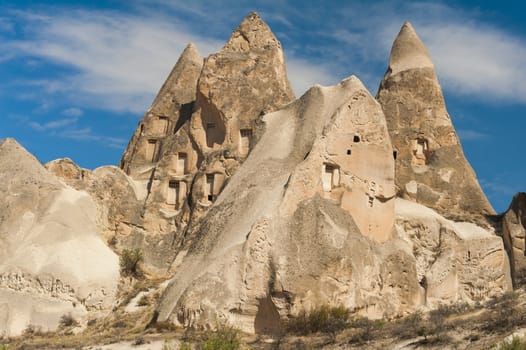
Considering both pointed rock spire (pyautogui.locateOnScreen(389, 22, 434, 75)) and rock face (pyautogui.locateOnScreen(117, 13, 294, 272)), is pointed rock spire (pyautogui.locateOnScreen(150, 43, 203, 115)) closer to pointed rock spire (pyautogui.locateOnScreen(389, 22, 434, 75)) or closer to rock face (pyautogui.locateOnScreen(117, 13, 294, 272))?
rock face (pyautogui.locateOnScreen(117, 13, 294, 272))

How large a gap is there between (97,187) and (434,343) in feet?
56.2

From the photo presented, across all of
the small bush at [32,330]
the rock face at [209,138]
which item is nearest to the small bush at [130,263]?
the rock face at [209,138]

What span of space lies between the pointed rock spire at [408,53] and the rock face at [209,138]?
4447 mm

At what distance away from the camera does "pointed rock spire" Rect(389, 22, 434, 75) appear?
1473 inches

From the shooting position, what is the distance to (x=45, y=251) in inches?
1214

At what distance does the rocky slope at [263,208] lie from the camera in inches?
1004

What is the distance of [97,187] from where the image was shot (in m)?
34.7

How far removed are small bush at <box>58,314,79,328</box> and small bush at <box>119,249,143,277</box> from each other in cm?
266

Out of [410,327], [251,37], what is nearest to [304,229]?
[410,327]

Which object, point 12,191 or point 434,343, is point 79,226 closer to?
point 12,191

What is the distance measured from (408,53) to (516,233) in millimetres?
8664

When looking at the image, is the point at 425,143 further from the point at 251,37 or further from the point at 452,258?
the point at 251,37

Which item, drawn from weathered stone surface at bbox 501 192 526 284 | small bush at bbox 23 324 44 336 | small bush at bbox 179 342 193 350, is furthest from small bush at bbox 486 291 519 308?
small bush at bbox 23 324 44 336

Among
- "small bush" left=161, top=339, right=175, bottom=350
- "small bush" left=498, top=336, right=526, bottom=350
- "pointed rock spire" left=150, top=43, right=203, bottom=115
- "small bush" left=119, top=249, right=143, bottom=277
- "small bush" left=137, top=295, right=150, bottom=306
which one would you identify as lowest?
"small bush" left=498, top=336, right=526, bottom=350
